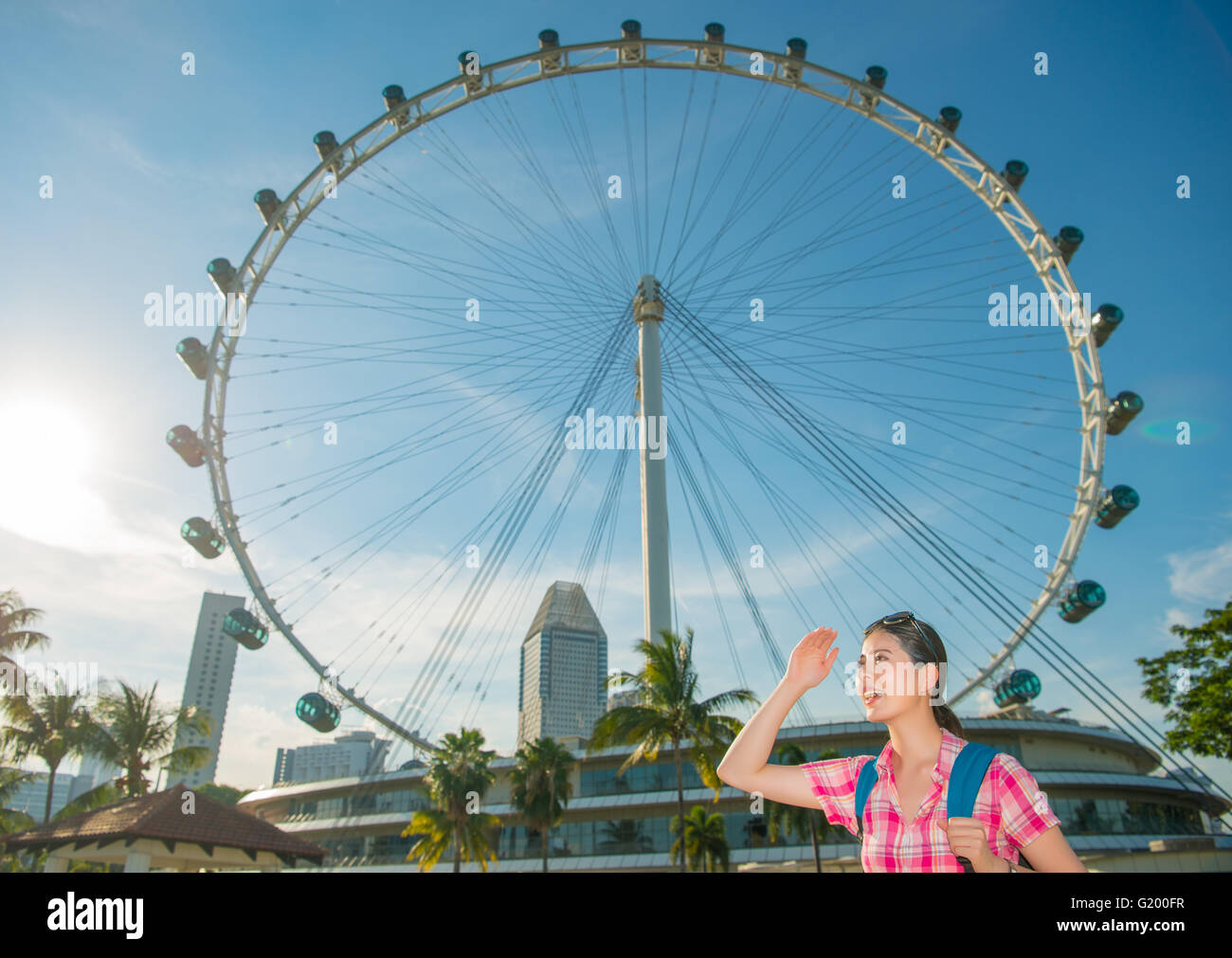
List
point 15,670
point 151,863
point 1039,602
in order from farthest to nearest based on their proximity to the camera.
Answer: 1. point 1039,602
2. point 15,670
3. point 151,863

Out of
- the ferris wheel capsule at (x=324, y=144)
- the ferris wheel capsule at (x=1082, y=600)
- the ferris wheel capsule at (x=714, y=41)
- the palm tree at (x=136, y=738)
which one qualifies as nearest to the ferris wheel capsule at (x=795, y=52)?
the ferris wheel capsule at (x=714, y=41)

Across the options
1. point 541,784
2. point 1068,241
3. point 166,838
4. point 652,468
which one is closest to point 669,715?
point 541,784

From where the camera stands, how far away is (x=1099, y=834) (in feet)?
143

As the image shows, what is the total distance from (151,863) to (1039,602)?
37307 mm

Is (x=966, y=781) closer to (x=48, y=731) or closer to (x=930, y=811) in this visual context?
(x=930, y=811)

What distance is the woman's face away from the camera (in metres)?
3.71

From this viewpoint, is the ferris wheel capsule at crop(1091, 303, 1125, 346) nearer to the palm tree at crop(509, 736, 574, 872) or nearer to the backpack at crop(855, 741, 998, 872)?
the palm tree at crop(509, 736, 574, 872)

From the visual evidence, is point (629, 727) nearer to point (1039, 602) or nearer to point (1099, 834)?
point (1039, 602)

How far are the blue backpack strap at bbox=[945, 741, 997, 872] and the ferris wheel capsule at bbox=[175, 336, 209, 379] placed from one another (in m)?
36.1

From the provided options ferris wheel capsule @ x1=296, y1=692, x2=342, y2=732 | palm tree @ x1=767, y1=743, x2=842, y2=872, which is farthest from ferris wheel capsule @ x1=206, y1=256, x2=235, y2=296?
palm tree @ x1=767, y1=743, x2=842, y2=872

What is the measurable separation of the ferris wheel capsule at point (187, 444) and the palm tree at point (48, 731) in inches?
671

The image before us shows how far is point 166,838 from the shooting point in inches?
892
